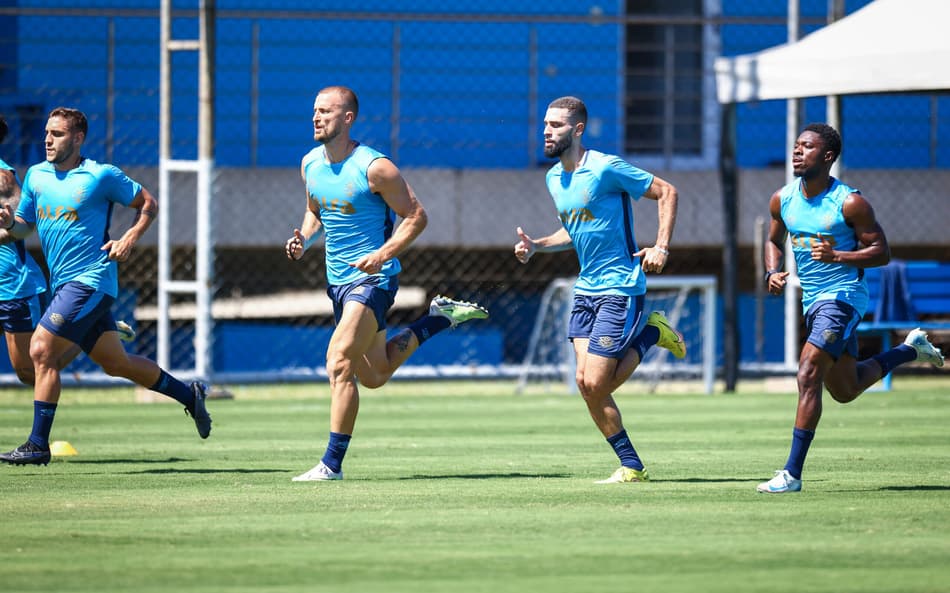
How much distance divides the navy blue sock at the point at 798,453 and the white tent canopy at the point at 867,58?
21.6 ft

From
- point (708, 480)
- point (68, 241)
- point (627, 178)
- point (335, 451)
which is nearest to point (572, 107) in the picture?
point (627, 178)

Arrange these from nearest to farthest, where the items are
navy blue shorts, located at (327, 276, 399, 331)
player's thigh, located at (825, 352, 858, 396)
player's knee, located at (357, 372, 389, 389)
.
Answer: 1. player's thigh, located at (825, 352, 858, 396)
2. navy blue shorts, located at (327, 276, 399, 331)
3. player's knee, located at (357, 372, 389, 389)

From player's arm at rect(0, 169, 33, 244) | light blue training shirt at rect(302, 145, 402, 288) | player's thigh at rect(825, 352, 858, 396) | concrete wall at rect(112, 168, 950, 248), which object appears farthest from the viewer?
concrete wall at rect(112, 168, 950, 248)

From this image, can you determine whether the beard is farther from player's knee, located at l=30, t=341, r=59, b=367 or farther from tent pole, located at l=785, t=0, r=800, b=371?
tent pole, located at l=785, t=0, r=800, b=371

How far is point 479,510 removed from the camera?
25.0 ft

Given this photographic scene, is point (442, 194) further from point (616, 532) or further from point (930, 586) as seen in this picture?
point (930, 586)

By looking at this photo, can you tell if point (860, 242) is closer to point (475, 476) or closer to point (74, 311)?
point (475, 476)

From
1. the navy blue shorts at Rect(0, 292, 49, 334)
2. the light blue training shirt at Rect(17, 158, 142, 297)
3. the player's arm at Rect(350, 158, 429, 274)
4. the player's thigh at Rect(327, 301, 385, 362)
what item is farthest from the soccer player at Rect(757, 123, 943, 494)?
the navy blue shorts at Rect(0, 292, 49, 334)

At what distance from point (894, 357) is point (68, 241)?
4.84 metres

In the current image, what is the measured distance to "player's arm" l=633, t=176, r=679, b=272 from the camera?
Answer: 8539mm

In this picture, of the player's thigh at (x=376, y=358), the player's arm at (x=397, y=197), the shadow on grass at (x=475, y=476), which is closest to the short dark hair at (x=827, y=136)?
the player's arm at (x=397, y=197)

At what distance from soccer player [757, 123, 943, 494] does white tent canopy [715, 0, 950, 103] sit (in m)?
5.90

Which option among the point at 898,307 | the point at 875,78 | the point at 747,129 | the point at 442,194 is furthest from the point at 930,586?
the point at 747,129

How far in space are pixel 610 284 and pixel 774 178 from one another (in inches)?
438
